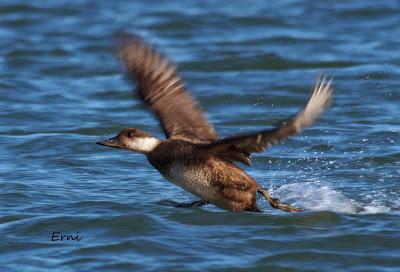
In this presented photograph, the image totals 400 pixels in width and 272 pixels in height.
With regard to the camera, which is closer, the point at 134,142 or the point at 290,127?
the point at 290,127

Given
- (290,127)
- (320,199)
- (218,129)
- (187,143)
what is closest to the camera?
(290,127)

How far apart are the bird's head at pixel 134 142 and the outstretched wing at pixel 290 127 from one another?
2.31 ft

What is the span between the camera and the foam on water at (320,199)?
300 inches

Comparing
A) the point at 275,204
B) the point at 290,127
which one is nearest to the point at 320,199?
the point at 275,204

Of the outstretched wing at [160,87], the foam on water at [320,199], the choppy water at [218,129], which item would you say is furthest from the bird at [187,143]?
the foam on water at [320,199]

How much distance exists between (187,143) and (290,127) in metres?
1.29

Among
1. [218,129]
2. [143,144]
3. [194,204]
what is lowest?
[194,204]

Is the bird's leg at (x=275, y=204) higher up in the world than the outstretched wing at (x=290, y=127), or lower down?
lower down

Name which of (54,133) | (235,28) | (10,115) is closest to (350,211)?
(54,133)

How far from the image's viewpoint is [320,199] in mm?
7910

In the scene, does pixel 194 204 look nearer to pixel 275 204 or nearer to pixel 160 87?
pixel 275 204

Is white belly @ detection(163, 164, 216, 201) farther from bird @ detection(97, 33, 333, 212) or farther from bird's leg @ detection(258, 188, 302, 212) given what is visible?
bird's leg @ detection(258, 188, 302, 212)

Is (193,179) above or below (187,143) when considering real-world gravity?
below

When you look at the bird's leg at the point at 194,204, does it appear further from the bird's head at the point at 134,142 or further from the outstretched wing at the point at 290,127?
the outstretched wing at the point at 290,127
